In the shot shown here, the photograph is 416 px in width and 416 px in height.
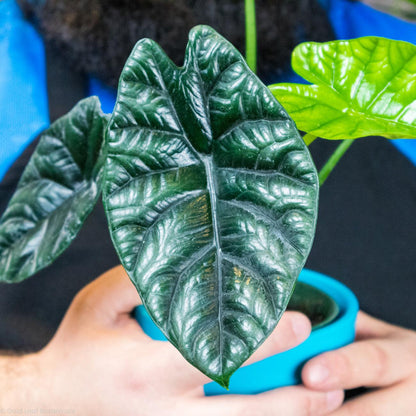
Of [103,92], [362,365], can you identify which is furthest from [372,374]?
[103,92]

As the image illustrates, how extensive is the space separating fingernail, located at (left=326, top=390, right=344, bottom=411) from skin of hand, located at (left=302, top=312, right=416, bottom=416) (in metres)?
0.02

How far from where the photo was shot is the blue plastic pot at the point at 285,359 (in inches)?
24.1

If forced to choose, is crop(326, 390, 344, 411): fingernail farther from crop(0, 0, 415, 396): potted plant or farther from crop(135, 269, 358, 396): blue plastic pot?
crop(0, 0, 415, 396): potted plant

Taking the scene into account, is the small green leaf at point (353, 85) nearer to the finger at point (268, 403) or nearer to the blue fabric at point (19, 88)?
the finger at point (268, 403)

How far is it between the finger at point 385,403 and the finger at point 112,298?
0.35 m

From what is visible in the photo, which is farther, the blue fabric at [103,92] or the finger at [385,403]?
the blue fabric at [103,92]

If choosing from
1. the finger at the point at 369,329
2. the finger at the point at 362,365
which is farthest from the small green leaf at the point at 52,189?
the finger at the point at 369,329

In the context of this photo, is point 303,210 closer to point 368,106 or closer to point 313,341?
point 368,106

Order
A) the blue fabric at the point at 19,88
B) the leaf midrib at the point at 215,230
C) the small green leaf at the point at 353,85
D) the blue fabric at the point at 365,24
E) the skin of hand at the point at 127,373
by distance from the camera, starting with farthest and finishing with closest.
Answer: the blue fabric at the point at 365,24, the blue fabric at the point at 19,88, the skin of hand at the point at 127,373, the small green leaf at the point at 353,85, the leaf midrib at the point at 215,230

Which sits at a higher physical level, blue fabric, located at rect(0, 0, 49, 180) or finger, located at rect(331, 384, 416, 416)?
blue fabric, located at rect(0, 0, 49, 180)

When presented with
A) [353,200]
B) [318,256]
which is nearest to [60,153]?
[318,256]

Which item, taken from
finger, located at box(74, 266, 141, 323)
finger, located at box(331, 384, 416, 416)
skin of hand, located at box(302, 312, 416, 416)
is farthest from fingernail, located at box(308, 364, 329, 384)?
finger, located at box(74, 266, 141, 323)

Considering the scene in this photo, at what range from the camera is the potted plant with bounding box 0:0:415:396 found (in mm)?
343

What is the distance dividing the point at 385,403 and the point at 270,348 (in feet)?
0.93
